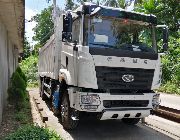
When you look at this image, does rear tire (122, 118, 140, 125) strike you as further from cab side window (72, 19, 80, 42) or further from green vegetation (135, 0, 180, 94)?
green vegetation (135, 0, 180, 94)

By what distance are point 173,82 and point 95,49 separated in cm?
Result: 1517

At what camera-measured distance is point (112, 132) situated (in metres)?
9.39

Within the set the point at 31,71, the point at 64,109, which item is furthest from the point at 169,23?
the point at 64,109

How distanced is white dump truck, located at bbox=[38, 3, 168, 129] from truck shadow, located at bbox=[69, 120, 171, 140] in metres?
0.49

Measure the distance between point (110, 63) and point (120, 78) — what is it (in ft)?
1.51

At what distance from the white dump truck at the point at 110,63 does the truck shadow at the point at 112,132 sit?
49 cm

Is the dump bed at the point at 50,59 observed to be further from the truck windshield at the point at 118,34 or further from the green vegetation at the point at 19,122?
the truck windshield at the point at 118,34

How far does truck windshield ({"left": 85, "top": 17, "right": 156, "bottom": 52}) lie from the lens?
8.39 metres

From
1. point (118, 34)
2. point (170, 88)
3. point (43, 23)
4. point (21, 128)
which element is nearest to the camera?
point (21, 128)

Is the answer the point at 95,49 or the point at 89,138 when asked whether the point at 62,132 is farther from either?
the point at 95,49

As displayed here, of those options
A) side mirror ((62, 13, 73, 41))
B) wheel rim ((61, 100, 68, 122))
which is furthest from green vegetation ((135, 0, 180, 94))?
side mirror ((62, 13, 73, 41))

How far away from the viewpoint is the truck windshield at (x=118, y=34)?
8.39 m

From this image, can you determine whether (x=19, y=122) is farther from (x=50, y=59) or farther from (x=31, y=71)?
(x=31, y=71)

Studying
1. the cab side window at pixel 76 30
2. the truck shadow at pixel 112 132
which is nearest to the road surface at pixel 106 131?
the truck shadow at pixel 112 132
